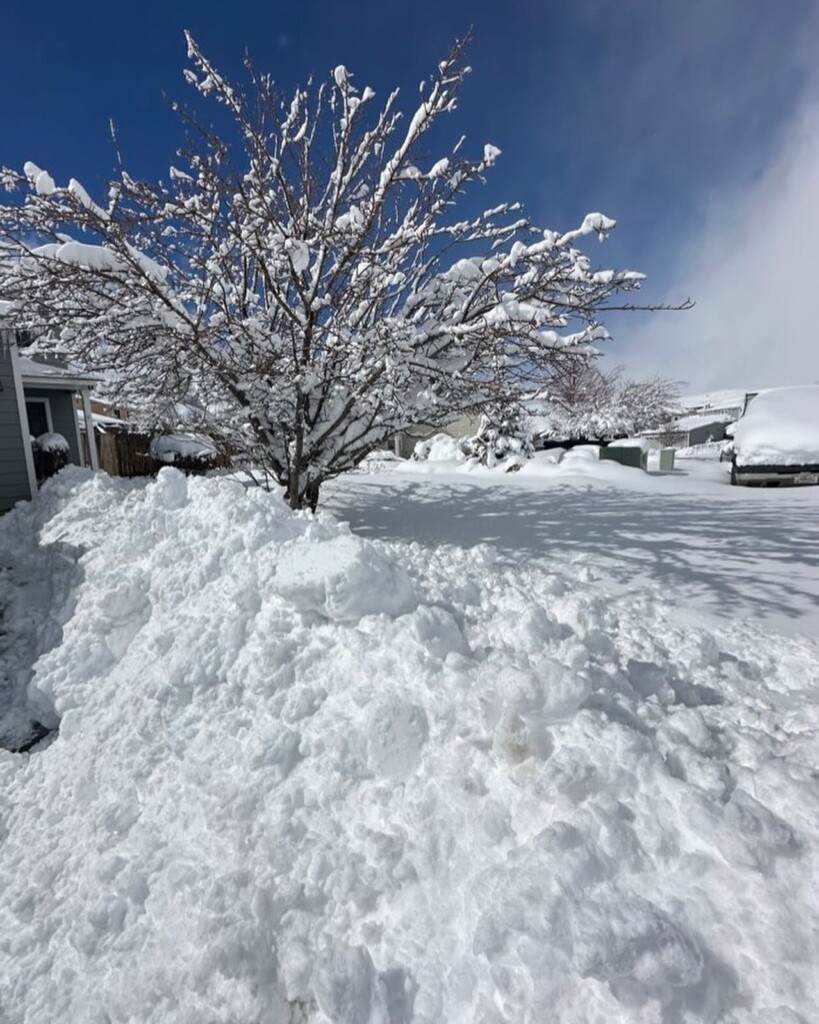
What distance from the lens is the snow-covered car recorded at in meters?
9.43

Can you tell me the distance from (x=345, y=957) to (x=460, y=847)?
21.5 inches

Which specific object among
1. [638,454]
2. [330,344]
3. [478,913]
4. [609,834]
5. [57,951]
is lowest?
[57,951]

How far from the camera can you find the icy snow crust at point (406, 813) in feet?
4.71

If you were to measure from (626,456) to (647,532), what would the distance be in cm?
978

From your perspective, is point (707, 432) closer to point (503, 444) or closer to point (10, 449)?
point (503, 444)

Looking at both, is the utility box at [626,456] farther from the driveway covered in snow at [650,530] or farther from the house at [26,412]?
the house at [26,412]

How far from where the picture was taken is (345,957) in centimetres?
160

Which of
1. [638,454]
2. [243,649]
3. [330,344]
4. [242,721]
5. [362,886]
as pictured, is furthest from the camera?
[638,454]

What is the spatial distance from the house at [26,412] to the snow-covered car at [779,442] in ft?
42.8

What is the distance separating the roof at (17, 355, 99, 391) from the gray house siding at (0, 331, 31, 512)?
3.48 feet

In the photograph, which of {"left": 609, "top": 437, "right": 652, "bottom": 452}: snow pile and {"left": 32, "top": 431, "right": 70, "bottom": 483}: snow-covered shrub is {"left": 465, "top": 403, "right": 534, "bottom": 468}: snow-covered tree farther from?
{"left": 32, "top": 431, "right": 70, "bottom": 483}: snow-covered shrub


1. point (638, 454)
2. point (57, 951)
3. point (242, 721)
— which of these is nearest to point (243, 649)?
point (242, 721)

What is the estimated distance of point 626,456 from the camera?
14492 millimetres

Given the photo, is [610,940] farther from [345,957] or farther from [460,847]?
[345,957]
